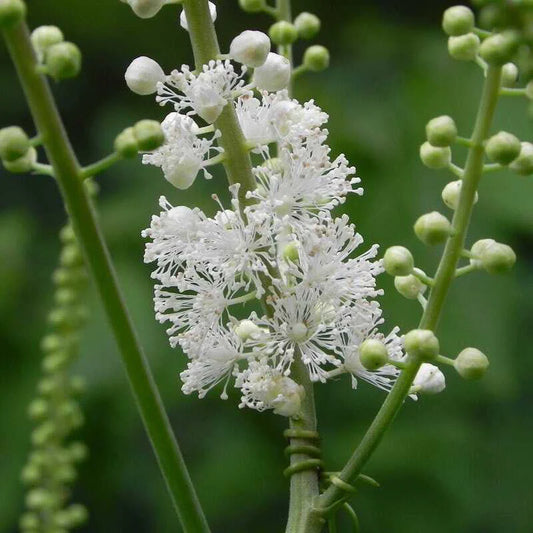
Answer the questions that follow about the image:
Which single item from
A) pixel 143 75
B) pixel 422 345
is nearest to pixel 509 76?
pixel 422 345

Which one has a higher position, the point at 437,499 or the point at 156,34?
the point at 156,34

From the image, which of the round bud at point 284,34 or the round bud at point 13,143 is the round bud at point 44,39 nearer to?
the round bud at point 13,143

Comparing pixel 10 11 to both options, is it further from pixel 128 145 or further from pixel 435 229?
pixel 435 229

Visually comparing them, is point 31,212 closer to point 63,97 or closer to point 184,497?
point 63,97

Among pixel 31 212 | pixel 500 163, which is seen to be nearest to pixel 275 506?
pixel 31 212

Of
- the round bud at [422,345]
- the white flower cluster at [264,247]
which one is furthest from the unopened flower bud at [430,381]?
the round bud at [422,345]
